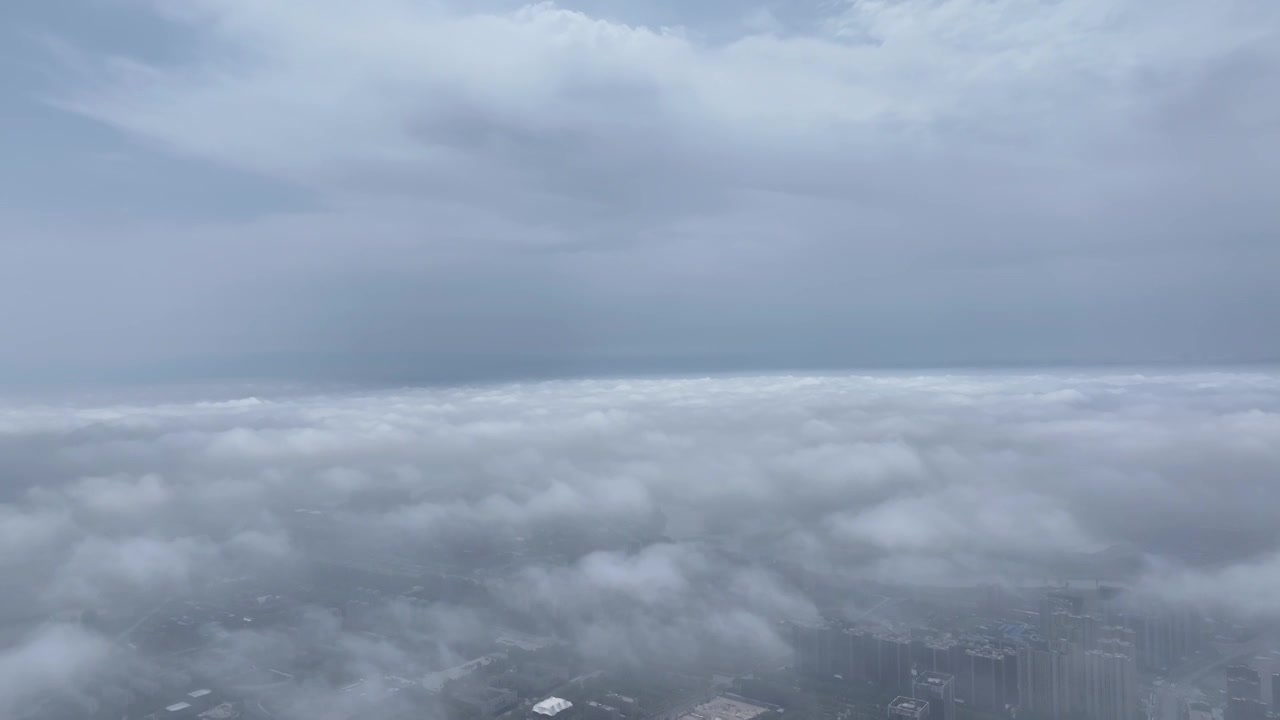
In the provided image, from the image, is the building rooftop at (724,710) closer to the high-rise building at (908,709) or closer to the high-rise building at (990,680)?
the high-rise building at (908,709)

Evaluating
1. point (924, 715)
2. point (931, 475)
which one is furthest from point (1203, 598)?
point (931, 475)

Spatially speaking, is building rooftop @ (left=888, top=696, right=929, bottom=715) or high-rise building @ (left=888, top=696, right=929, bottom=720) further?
building rooftop @ (left=888, top=696, right=929, bottom=715)

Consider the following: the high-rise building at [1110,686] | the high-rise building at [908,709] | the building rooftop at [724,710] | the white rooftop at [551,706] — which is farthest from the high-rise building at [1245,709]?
the white rooftop at [551,706]

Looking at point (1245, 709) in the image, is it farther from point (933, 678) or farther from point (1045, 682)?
point (933, 678)

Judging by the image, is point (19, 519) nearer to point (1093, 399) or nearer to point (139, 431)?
point (139, 431)

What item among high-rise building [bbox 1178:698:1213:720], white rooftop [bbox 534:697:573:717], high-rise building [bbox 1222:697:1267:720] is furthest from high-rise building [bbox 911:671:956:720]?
white rooftop [bbox 534:697:573:717]

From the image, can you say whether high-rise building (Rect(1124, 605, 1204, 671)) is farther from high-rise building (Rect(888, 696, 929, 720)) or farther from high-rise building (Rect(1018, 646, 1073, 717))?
high-rise building (Rect(888, 696, 929, 720))

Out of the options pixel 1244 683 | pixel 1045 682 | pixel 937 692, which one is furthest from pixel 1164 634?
pixel 937 692
